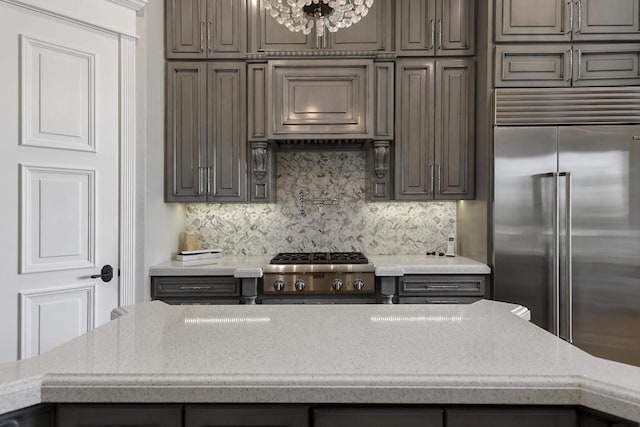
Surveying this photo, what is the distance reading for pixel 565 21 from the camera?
2.79m

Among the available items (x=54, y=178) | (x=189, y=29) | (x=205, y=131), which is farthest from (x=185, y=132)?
(x=54, y=178)

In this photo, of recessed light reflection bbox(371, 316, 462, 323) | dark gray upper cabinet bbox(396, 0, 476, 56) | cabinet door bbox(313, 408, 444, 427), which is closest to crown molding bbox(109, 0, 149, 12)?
dark gray upper cabinet bbox(396, 0, 476, 56)

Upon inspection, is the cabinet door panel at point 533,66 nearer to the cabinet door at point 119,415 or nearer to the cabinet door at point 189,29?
the cabinet door at point 189,29

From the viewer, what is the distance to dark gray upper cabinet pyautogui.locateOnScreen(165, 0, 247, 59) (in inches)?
120

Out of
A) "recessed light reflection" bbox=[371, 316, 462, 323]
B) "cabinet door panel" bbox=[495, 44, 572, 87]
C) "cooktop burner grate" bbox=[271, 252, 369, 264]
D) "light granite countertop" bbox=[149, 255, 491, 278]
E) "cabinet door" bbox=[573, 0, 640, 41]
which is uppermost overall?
"cabinet door" bbox=[573, 0, 640, 41]

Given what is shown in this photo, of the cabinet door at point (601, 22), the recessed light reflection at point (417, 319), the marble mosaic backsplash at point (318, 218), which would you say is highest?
the cabinet door at point (601, 22)

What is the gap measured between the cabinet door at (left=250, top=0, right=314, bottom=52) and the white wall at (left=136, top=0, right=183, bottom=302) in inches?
27.4

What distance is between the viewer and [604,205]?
2686mm

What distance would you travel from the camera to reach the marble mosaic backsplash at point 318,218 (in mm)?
3443

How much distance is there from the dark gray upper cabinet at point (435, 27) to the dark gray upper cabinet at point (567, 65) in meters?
0.34

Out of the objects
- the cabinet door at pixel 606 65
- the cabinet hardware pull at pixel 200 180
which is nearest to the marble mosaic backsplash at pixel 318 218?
the cabinet hardware pull at pixel 200 180

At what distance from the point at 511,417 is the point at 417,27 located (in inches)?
112

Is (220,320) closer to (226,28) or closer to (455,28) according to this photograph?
(226,28)

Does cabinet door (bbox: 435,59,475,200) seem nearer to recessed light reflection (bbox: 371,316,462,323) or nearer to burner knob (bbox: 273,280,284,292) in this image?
burner knob (bbox: 273,280,284,292)
